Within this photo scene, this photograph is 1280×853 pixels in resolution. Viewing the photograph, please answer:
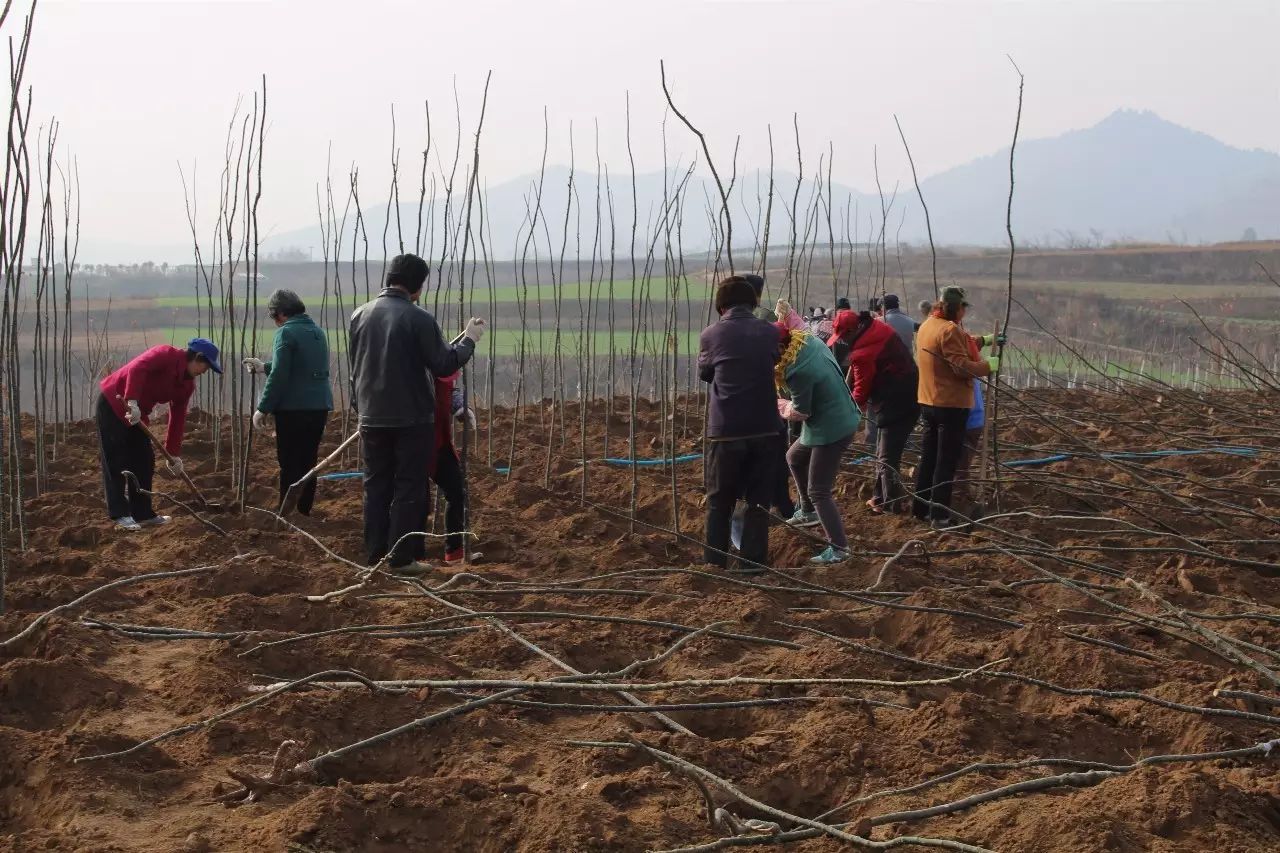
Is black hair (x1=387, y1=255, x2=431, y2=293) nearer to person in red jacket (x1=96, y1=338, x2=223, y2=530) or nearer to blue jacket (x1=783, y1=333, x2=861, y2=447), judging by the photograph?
person in red jacket (x1=96, y1=338, x2=223, y2=530)

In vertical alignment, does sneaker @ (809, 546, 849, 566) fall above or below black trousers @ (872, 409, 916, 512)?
below

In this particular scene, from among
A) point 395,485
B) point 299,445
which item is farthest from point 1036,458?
point 299,445

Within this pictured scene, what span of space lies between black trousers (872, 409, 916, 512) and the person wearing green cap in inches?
5.9

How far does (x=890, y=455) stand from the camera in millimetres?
5691

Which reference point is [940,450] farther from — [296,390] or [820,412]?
[296,390]

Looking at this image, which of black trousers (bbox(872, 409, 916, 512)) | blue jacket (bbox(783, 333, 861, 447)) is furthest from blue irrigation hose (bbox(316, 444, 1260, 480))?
blue jacket (bbox(783, 333, 861, 447))

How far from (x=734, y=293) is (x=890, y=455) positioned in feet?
5.74

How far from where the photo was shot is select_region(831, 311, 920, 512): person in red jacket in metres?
5.55

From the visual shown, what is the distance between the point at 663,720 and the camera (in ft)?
9.12

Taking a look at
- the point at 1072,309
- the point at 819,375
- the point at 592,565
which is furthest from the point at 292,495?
the point at 1072,309

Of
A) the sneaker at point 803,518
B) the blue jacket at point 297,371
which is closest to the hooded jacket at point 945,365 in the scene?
the sneaker at point 803,518

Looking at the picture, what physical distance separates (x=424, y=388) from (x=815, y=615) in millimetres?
1703

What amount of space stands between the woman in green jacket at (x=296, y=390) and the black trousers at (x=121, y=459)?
54 centimetres

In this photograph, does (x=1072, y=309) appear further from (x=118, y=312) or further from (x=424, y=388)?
(x=424, y=388)
